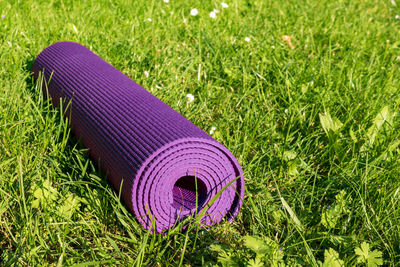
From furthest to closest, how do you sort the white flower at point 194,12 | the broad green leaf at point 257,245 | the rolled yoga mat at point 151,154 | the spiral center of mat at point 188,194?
1. the white flower at point 194,12
2. the spiral center of mat at point 188,194
3. the rolled yoga mat at point 151,154
4. the broad green leaf at point 257,245

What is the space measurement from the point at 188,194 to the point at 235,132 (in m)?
0.68

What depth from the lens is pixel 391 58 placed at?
12.9 feet

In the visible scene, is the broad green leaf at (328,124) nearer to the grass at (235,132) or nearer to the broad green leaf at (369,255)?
the grass at (235,132)

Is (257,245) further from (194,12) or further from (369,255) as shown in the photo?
(194,12)

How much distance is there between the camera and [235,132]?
2.61m

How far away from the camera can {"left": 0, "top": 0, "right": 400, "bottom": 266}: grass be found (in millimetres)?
1819

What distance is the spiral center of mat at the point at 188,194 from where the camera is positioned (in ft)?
6.59

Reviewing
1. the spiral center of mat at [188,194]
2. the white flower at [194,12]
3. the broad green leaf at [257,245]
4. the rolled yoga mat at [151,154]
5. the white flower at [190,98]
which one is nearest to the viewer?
the broad green leaf at [257,245]

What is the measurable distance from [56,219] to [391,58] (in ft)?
11.9

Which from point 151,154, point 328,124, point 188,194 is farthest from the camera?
point 328,124

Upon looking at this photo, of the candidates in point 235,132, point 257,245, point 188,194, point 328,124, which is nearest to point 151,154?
point 188,194

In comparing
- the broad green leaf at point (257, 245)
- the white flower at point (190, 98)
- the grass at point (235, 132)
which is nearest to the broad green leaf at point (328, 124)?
the grass at point (235, 132)

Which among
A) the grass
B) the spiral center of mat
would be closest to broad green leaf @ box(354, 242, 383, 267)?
the grass

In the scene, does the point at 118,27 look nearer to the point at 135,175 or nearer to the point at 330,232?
the point at 135,175
